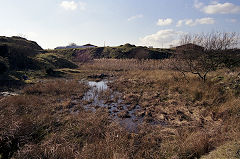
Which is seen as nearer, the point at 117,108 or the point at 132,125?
the point at 132,125

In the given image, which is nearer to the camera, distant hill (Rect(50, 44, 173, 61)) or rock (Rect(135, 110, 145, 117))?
rock (Rect(135, 110, 145, 117))

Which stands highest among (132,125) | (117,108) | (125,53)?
(125,53)

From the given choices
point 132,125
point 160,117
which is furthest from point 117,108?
point 160,117

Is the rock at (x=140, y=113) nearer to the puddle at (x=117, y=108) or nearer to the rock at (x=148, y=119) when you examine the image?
the puddle at (x=117, y=108)

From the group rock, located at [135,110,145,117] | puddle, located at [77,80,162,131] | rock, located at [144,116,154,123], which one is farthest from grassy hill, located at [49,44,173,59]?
rock, located at [144,116,154,123]

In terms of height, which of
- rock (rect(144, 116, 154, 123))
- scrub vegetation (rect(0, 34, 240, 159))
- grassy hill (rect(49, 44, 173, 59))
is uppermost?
grassy hill (rect(49, 44, 173, 59))

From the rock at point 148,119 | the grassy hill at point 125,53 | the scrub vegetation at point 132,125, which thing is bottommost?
the rock at point 148,119

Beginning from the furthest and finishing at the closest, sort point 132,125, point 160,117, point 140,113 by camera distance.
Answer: point 140,113 < point 160,117 < point 132,125

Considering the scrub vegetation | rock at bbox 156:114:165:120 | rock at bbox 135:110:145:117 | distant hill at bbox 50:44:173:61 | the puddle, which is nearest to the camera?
the scrub vegetation

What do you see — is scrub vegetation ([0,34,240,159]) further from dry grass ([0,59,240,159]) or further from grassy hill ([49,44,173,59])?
grassy hill ([49,44,173,59])

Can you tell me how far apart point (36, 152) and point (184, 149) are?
12.4 ft

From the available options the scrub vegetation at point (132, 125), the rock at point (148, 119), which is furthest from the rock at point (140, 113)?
the rock at point (148, 119)

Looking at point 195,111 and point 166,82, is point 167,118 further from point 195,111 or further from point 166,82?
point 166,82

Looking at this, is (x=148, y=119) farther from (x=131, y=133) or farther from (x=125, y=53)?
(x=125, y=53)
